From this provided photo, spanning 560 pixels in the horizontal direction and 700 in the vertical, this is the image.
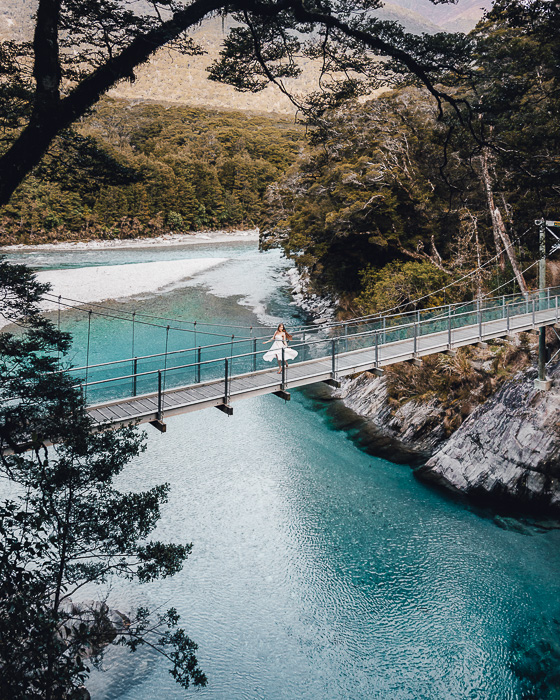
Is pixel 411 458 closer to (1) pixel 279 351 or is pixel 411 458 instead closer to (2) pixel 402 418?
(2) pixel 402 418

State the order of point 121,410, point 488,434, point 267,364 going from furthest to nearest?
1. point 488,434
2. point 267,364
3. point 121,410

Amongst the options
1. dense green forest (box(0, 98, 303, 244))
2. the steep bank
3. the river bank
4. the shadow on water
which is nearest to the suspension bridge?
the steep bank

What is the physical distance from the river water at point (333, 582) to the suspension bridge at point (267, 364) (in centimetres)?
263

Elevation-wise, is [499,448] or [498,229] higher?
[498,229]

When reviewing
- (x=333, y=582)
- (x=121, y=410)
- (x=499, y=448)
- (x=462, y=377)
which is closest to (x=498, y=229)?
(x=462, y=377)

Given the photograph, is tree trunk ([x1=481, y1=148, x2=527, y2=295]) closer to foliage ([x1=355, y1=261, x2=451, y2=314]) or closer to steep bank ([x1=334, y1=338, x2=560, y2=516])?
foliage ([x1=355, y1=261, x2=451, y2=314])

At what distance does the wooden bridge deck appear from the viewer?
22.4ft

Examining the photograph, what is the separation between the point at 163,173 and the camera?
146 feet

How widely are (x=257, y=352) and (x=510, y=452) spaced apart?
5255 mm

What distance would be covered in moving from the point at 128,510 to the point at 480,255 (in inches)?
545

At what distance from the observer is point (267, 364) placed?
839 centimetres

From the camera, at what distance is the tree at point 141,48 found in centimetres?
363

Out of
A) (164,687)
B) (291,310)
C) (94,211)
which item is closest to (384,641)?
(164,687)

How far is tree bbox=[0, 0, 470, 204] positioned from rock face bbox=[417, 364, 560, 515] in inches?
274
